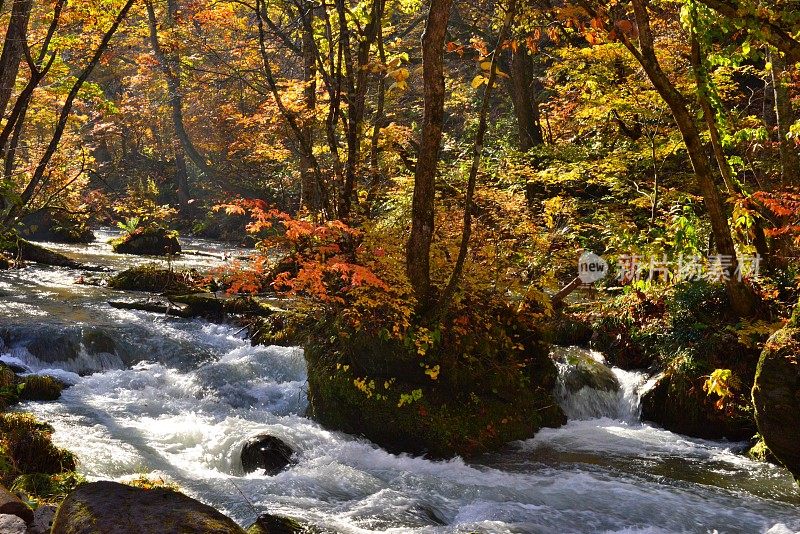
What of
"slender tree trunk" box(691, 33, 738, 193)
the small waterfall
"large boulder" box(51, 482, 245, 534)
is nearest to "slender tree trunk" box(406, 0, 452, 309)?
the small waterfall

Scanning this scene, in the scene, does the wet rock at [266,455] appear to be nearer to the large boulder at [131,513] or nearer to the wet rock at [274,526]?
the wet rock at [274,526]

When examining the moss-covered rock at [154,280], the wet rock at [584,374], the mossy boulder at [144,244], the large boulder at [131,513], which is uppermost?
the mossy boulder at [144,244]

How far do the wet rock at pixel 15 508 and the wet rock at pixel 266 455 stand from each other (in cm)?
320

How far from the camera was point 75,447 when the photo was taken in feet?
24.4

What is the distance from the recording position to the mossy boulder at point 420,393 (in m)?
8.12

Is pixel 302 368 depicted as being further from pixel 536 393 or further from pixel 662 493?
pixel 662 493

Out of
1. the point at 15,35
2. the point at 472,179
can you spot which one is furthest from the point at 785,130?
the point at 15,35

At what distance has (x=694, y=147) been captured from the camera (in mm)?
8367

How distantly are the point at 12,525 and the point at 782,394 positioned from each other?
22.6 ft

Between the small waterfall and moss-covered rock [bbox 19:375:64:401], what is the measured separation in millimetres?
7007

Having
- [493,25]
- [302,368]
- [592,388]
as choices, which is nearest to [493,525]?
[592,388]

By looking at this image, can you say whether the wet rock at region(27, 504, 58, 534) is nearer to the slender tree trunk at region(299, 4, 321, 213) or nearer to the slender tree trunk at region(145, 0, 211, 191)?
the slender tree trunk at region(299, 4, 321, 213)

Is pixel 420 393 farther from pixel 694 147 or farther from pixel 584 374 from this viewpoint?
pixel 694 147

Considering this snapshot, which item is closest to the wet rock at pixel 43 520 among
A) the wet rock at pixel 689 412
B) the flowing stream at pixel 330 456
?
the flowing stream at pixel 330 456
